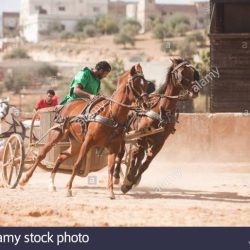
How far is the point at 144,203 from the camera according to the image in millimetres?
12812

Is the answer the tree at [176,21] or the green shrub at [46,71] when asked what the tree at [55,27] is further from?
the green shrub at [46,71]

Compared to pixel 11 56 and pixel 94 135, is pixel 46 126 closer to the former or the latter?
pixel 94 135

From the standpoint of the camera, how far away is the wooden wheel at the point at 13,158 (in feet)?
49.4

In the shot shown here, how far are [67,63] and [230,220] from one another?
306ft

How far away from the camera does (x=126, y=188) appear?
1428 cm

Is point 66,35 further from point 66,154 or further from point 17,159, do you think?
point 66,154

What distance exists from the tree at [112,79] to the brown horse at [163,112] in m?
44.7

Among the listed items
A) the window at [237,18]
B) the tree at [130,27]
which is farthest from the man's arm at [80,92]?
the tree at [130,27]

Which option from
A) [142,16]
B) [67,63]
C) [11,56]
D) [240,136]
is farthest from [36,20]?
[240,136]

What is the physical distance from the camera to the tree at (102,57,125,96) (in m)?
63.0

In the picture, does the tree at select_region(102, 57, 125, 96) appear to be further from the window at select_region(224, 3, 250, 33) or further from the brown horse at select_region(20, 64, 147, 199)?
the brown horse at select_region(20, 64, 147, 199)

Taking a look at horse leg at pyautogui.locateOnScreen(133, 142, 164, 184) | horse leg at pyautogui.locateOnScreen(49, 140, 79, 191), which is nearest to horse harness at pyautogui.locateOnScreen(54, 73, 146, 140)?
horse leg at pyautogui.locateOnScreen(49, 140, 79, 191)

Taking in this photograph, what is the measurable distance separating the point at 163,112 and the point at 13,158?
9.78ft

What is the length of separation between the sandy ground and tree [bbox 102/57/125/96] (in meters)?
41.9
